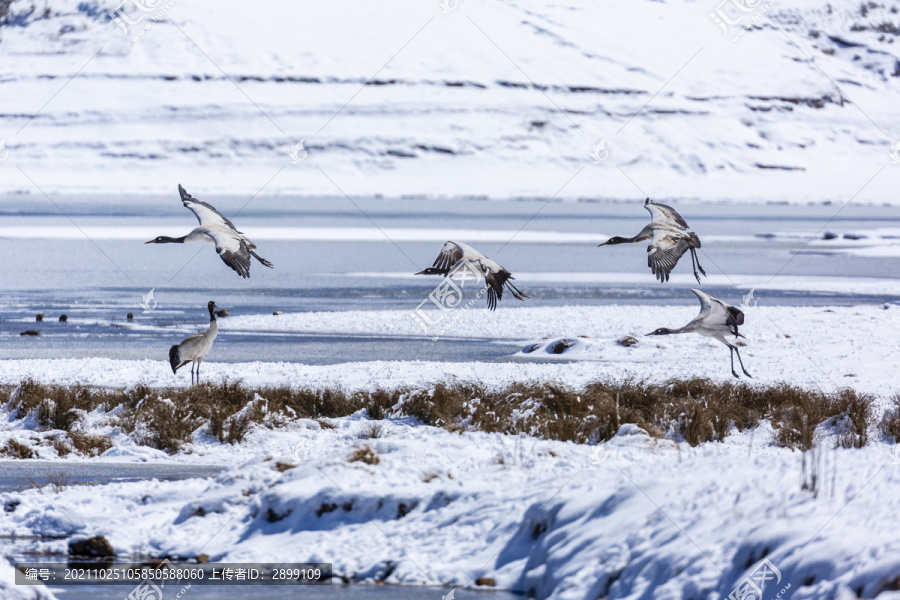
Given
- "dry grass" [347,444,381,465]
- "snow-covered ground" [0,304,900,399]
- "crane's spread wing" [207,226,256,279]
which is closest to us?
"dry grass" [347,444,381,465]

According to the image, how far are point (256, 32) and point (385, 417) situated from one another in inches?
4328

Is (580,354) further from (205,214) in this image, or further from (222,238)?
(222,238)

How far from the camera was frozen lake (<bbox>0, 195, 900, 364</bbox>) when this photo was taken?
766 inches

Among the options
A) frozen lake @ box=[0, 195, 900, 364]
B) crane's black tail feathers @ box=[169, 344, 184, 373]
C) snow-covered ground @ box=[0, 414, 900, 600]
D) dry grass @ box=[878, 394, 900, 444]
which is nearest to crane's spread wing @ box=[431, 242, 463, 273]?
snow-covered ground @ box=[0, 414, 900, 600]

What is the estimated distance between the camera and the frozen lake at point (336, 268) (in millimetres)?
19447

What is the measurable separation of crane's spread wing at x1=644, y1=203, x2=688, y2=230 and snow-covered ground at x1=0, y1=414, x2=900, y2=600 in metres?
2.61

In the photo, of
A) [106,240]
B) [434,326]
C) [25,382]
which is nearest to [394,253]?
[106,240]

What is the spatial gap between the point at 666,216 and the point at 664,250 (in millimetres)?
602

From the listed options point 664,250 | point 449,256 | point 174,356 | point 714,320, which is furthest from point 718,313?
point 174,356

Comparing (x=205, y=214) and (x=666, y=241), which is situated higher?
(x=666, y=241)

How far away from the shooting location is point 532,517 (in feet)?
24.0

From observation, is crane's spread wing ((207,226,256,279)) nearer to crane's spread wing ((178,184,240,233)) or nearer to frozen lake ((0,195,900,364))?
crane's spread wing ((178,184,240,233))

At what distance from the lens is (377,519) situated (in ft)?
25.6

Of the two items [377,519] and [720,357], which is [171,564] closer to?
[377,519]
